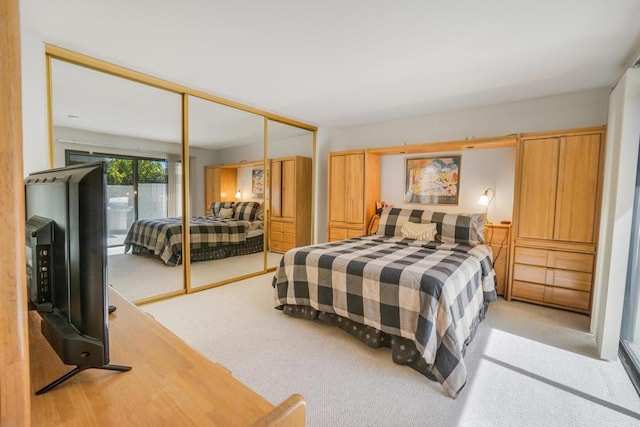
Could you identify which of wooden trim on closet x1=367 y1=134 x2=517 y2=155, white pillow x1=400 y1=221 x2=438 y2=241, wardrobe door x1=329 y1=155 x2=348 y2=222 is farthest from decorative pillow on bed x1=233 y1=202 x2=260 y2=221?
white pillow x1=400 y1=221 x2=438 y2=241

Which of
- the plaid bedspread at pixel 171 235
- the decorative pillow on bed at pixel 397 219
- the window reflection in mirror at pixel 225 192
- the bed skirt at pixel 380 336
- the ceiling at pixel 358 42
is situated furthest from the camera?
the decorative pillow on bed at pixel 397 219

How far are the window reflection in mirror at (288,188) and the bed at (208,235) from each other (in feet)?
1.70

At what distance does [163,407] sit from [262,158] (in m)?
3.86

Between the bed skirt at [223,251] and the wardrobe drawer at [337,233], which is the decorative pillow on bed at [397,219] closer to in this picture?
the wardrobe drawer at [337,233]

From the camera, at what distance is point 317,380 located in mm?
1951

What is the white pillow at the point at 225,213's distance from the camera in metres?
4.09

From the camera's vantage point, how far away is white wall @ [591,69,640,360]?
7.10 feet

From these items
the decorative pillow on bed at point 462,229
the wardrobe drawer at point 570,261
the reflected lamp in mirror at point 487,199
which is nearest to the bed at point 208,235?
the decorative pillow on bed at point 462,229

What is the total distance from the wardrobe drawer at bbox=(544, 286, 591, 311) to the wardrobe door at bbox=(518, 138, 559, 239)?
0.58 metres

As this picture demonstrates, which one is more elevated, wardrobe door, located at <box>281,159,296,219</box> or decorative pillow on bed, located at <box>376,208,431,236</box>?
wardrobe door, located at <box>281,159,296,219</box>

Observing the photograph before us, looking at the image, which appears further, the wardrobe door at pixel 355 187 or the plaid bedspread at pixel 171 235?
the wardrobe door at pixel 355 187

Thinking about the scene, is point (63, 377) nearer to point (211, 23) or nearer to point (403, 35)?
point (211, 23)

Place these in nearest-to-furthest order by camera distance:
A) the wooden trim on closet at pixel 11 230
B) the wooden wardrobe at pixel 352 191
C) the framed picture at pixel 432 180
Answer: the wooden trim on closet at pixel 11 230 → the framed picture at pixel 432 180 → the wooden wardrobe at pixel 352 191

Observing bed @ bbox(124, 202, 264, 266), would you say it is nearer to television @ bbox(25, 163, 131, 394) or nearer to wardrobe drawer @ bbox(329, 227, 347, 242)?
wardrobe drawer @ bbox(329, 227, 347, 242)
